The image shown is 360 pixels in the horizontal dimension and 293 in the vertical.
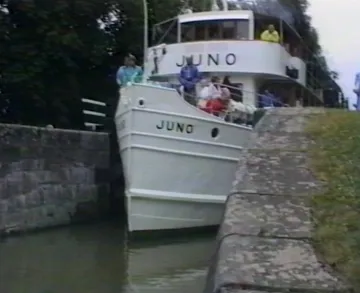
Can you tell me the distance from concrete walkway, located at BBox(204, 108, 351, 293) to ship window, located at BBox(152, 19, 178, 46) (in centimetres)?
1194

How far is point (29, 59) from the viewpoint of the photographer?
17.9 metres

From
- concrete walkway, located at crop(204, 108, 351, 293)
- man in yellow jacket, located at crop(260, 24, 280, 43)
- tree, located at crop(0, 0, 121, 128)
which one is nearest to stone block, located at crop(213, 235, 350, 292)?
concrete walkway, located at crop(204, 108, 351, 293)

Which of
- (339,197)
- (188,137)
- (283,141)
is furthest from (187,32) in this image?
(339,197)

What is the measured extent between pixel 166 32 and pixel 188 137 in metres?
4.45

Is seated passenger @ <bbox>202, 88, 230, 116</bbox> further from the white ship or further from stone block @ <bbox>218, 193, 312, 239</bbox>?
stone block @ <bbox>218, 193, 312, 239</bbox>

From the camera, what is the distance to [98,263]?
10.1m

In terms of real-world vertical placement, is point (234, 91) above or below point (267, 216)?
above

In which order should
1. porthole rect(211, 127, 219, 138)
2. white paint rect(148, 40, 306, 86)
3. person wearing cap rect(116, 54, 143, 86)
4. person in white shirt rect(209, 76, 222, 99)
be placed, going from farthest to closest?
white paint rect(148, 40, 306, 86) < person wearing cap rect(116, 54, 143, 86) < person in white shirt rect(209, 76, 222, 99) < porthole rect(211, 127, 219, 138)

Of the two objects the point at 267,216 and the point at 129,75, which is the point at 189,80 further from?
the point at 267,216

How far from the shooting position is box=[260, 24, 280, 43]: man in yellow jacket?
15523 mm

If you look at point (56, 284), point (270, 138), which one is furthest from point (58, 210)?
point (270, 138)

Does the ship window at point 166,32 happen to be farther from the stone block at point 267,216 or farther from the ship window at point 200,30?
the stone block at point 267,216

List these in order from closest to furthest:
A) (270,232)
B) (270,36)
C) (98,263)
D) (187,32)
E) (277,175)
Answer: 1. (270,232)
2. (277,175)
3. (98,263)
4. (270,36)
5. (187,32)

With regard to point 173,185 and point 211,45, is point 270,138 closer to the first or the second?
point 173,185
